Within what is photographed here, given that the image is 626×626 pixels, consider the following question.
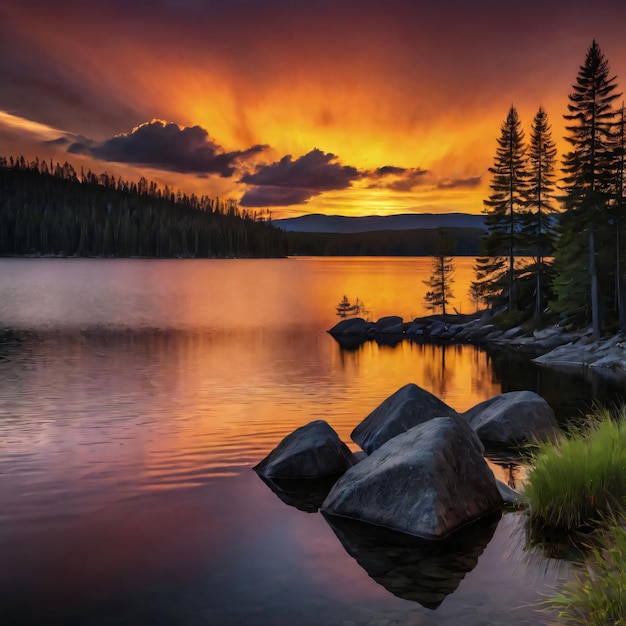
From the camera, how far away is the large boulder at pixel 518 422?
1538cm

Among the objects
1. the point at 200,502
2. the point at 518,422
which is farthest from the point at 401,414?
the point at 200,502

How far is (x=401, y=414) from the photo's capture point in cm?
1420

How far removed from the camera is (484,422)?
52.3ft

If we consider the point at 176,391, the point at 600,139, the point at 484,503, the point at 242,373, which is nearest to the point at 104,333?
the point at 242,373

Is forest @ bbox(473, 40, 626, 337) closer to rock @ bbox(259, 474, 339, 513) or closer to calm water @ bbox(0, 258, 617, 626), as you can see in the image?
calm water @ bbox(0, 258, 617, 626)

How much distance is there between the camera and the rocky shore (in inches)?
1278

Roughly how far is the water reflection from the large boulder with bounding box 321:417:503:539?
18 cm

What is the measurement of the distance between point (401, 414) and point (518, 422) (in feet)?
11.1

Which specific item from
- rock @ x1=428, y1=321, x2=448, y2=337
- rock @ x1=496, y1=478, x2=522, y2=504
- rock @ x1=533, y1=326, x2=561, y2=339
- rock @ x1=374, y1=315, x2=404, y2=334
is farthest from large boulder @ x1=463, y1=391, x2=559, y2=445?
rock @ x1=374, y1=315, x2=404, y2=334

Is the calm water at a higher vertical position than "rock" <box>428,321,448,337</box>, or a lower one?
lower

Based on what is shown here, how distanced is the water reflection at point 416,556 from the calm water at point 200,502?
0.06 metres

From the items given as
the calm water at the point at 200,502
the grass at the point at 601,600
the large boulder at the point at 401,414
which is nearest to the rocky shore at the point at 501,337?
the calm water at the point at 200,502

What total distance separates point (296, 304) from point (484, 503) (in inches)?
2413

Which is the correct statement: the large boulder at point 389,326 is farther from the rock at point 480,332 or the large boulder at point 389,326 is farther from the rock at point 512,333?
the rock at point 512,333
